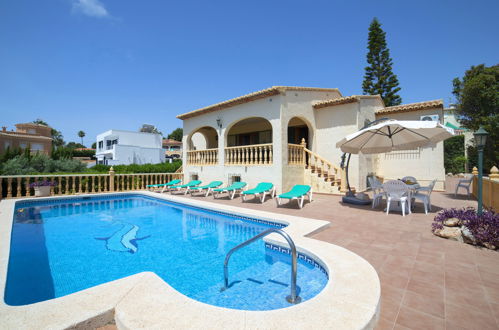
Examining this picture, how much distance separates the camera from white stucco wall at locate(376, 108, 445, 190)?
1234 cm

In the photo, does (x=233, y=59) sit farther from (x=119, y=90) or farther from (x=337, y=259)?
(x=337, y=259)

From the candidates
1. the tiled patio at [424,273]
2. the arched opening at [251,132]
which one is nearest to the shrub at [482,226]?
the tiled patio at [424,273]

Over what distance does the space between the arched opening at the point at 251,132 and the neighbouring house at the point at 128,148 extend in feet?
92.8

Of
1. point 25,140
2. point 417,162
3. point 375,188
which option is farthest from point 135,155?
point 375,188

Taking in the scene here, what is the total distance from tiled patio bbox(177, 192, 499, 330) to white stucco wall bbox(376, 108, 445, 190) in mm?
8260

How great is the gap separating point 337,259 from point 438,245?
2.38 meters

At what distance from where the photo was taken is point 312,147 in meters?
13.0

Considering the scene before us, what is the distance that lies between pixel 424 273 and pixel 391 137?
6.16 m

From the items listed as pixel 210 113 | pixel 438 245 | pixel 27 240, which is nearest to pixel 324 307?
pixel 438 245

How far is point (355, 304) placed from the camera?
2.37 metres

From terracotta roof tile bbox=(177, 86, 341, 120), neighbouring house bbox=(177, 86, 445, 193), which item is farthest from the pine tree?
terracotta roof tile bbox=(177, 86, 341, 120)

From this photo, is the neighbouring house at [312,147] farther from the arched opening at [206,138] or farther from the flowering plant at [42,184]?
the flowering plant at [42,184]

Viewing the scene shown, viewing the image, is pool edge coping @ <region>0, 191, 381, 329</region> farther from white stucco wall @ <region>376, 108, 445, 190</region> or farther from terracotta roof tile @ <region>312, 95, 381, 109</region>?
white stucco wall @ <region>376, 108, 445, 190</region>

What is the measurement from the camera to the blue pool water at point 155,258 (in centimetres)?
341
